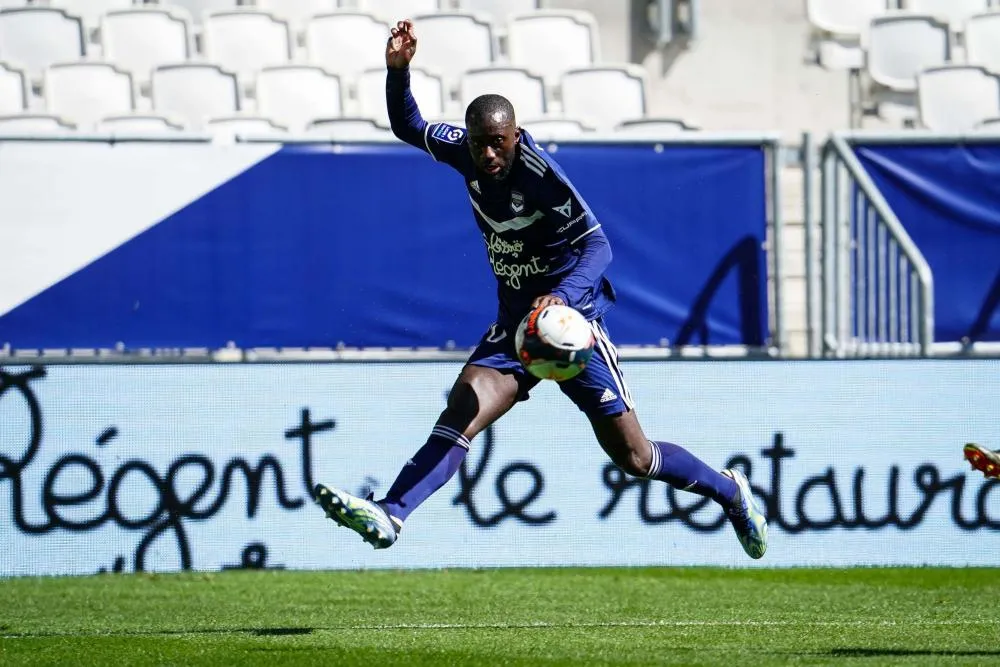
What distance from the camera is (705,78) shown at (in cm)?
1588

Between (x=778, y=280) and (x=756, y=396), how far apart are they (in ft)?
4.38

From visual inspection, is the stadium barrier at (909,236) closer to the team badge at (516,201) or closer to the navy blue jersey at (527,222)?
the navy blue jersey at (527,222)

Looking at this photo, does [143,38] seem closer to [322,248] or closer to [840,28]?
[322,248]

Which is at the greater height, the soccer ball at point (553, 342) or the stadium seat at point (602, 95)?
the stadium seat at point (602, 95)

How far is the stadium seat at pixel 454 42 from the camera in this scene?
49.6ft

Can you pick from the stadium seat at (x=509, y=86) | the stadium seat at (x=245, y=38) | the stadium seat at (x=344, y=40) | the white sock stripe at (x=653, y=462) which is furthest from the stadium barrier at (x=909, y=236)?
the stadium seat at (x=245, y=38)

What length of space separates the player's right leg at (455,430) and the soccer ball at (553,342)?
431 mm

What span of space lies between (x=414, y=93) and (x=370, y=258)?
295cm

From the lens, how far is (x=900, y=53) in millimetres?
15906

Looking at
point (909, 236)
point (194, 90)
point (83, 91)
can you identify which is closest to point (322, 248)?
point (194, 90)

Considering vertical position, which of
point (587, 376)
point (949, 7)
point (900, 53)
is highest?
point (949, 7)

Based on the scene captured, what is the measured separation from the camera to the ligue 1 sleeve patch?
744 centimetres

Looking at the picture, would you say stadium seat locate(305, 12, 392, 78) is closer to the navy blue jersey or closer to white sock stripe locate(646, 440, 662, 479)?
the navy blue jersey

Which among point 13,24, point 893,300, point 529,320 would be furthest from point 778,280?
point 13,24
